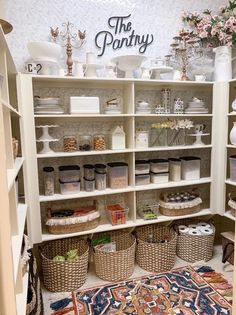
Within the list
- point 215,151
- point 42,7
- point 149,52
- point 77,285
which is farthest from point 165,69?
point 77,285

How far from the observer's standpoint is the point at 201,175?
2.95 metres

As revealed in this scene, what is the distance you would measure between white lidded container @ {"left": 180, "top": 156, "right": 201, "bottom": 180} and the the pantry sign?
1.17 metres

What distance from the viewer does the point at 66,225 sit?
2285 millimetres

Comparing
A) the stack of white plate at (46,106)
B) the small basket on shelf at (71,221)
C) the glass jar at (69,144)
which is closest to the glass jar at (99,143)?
the glass jar at (69,144)

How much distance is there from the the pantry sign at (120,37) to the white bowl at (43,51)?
497mm

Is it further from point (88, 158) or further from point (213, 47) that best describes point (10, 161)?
point (213, 47)

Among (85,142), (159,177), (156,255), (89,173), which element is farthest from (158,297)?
(85,142)

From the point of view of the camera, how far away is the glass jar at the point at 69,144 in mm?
2312

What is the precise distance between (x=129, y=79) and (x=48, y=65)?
2.24 ft

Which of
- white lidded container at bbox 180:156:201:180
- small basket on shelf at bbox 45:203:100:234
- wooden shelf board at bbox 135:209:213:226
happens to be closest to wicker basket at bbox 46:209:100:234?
small basket on shelf at bbox 45:203:100:234

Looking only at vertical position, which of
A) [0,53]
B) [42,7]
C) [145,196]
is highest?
[42,7]

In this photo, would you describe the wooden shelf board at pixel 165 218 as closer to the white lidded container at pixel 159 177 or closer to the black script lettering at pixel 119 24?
the white lidded container at pixel 159 177

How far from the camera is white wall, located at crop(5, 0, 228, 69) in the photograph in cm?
225

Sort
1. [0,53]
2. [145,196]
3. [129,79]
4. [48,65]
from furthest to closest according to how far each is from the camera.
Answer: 1. [145,196]
2. [129,79]
3. [48,65]
4. [0,53]
